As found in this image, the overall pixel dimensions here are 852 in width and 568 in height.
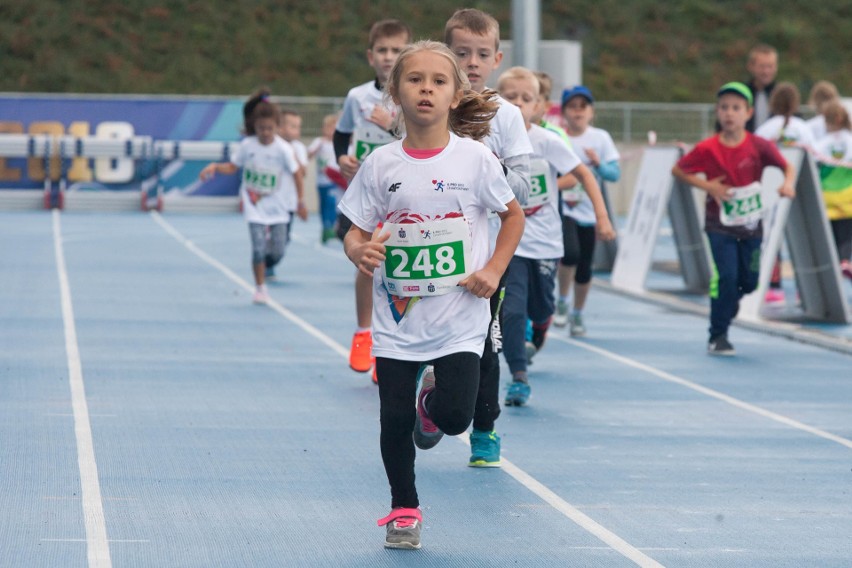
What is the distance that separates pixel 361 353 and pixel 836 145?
26.2ft

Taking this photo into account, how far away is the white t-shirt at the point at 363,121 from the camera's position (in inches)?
380

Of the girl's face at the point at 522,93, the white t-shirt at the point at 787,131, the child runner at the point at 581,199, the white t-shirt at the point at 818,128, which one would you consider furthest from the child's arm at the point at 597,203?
the white t-shirt at the point at 818,128

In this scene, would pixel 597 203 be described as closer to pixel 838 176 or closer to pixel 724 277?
pixel 724 277

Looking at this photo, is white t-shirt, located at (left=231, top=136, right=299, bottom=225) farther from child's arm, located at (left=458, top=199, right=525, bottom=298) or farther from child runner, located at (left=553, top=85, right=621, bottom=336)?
child's arm, located at (left=458, top=199, right=525, bottom=298)

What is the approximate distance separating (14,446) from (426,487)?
6.40 ft

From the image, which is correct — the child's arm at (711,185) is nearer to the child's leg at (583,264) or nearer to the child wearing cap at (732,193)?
the child wearing cap at (732,193)

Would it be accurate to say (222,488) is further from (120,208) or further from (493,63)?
(120,208)

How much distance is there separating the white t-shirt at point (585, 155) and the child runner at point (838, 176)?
2.69m

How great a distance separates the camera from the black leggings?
5.59 metres

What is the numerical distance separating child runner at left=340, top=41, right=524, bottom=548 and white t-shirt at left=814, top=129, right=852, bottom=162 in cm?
1081

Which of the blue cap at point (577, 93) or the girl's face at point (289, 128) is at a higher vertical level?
the blue cap at point (577, 93)

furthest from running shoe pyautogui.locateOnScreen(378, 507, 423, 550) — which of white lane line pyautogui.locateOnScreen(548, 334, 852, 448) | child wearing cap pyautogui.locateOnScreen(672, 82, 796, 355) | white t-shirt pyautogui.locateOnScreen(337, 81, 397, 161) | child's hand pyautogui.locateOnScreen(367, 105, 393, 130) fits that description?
child wearing cap pyautogui.locateOnScreen(672, 82, 796, 355)

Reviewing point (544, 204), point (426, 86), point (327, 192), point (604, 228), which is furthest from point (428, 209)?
point (327, 192)

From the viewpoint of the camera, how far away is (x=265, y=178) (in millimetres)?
15242
